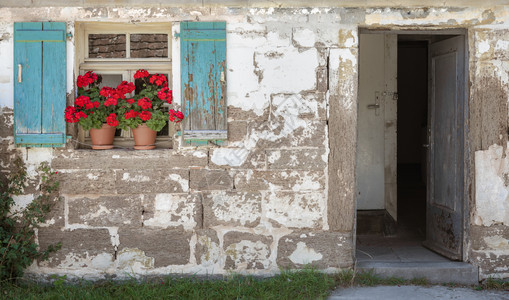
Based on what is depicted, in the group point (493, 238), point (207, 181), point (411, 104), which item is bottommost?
point (493, 238)

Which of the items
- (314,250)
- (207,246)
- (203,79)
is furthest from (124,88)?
(314,250)

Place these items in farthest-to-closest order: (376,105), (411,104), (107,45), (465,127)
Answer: (411,104), (376,105), (107,45), (465,127)

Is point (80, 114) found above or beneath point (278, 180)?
above

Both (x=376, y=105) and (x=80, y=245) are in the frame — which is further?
(x=376, y=105)

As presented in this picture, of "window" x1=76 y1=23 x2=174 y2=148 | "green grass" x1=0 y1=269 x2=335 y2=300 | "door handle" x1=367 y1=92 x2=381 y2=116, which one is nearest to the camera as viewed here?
"green grass" x1=0 y1=269 x2=335 y2=300

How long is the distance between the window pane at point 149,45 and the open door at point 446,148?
9.41 feet

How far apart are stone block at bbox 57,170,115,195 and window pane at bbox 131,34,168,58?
1197 mm

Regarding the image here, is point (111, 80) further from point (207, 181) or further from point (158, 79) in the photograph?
point (207, 181)

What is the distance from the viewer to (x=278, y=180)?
16.1 ft

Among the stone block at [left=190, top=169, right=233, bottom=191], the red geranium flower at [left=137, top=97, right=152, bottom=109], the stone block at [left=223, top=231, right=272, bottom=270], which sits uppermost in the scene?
the red geranium flower at [left=137, top=97, right=152, bottom=109]

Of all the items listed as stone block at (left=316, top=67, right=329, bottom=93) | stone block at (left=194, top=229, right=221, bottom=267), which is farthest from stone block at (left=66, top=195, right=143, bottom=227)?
stone block at (left=316, top=67, right=329, bottom=93)

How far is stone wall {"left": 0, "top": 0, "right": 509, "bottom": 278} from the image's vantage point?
489 cm

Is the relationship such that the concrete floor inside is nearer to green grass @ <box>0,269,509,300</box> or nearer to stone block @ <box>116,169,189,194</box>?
green grass @ <box>0,269,509,300</box>

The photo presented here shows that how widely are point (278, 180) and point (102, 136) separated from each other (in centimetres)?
171
